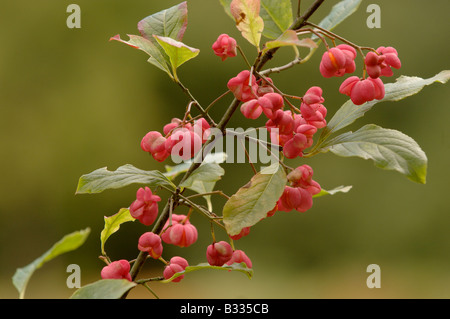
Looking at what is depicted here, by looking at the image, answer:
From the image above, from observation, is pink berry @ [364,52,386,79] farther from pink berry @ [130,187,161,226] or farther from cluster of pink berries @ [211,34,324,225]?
pink berry @ [130,187,161,226]

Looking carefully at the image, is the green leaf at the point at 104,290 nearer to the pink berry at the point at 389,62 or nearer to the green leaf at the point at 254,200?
the green leaf at the point at 254,200

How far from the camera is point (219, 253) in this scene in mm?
390

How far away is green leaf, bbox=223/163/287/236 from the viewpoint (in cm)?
35

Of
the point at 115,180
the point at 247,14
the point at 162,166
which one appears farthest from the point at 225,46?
the point at 162,166

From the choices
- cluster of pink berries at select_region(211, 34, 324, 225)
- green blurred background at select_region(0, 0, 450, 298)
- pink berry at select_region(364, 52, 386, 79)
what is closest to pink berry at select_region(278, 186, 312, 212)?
cluster of pink berries at select_region(211, 34, 324, 225)

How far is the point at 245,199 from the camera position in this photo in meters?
0.36

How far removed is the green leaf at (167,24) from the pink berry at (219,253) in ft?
0.55

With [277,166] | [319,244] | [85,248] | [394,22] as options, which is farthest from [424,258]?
[277,166]

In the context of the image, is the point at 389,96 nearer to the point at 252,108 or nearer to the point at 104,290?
the point at 252,108

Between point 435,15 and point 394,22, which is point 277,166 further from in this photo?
point 435,15

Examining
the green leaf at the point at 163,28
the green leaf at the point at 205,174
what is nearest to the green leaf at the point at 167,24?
the green leaf at the point at 163,28

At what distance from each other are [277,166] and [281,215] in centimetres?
217

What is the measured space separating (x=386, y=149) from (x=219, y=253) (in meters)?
0.14

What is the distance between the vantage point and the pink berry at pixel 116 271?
365 mm
